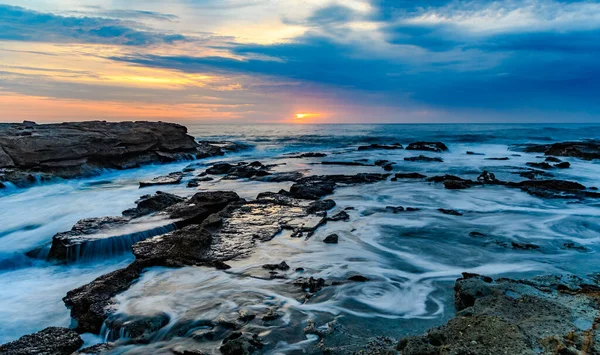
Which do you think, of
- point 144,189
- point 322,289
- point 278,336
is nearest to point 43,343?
point 278,336

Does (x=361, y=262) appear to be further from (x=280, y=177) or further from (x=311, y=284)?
(x=280, y=177)

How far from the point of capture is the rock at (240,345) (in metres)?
3.69

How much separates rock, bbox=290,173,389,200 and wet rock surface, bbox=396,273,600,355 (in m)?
7.00

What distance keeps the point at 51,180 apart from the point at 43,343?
14.6m

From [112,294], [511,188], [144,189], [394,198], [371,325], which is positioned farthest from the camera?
[144,189]

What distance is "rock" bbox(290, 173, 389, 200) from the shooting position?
37.3ft

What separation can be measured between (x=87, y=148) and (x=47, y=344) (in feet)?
58.6

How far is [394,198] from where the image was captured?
39.7 ft

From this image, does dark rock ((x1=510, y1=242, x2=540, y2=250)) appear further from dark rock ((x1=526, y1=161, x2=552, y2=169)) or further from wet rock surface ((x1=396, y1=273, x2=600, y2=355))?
dark rock ((x1=526, y1=161, x2=552, y2=169))

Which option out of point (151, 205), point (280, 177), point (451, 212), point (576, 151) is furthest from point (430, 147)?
point (151, 205)

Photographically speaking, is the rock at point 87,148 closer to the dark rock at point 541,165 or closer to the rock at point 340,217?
the rock at point 340,217

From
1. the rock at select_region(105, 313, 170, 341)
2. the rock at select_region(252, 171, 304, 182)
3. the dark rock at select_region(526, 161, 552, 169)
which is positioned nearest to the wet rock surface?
the rock at select_region(105, 313, 170, 341)

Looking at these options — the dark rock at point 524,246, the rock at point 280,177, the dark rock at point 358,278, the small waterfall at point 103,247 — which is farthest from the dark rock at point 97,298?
the rock at point 280,177

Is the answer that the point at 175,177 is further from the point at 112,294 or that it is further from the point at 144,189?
the point at 112,294
